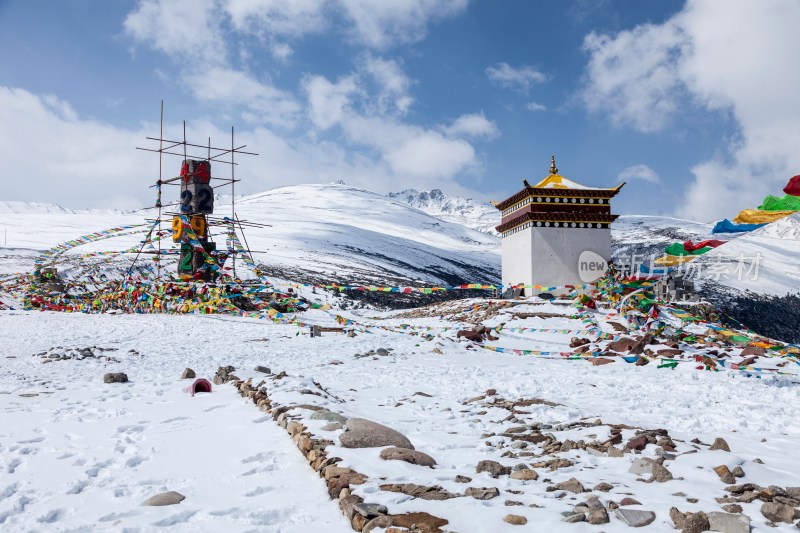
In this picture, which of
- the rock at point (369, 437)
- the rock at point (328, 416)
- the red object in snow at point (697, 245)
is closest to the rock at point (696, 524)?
the rock at point (369, 437)

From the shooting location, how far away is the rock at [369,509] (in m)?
3.84

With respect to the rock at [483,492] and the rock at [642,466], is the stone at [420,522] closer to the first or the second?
the rock at [483,492]

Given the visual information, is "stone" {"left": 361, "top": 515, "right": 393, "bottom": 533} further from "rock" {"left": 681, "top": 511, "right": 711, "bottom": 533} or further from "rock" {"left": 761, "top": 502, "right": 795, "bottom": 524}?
"rock" {"left": 761, "top": 502, "right": 795, "bottom": 524}

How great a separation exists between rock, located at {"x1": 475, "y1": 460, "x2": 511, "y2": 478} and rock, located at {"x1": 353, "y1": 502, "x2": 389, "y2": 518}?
1360 mm

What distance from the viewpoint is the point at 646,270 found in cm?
1908

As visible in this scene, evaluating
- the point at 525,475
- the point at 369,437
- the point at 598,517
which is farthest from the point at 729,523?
the point at 369,437

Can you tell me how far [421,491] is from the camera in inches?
171

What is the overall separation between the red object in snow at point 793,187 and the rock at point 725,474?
24.4 feet

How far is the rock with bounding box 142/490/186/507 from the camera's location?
4.38m

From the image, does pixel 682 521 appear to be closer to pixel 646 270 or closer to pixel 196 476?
pixel 196 476

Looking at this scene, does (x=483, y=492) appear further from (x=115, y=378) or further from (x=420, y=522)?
(x=115, y=378)

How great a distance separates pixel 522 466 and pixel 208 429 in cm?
394

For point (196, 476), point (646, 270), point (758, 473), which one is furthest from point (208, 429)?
point (646, 270)

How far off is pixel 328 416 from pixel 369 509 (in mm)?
2755
